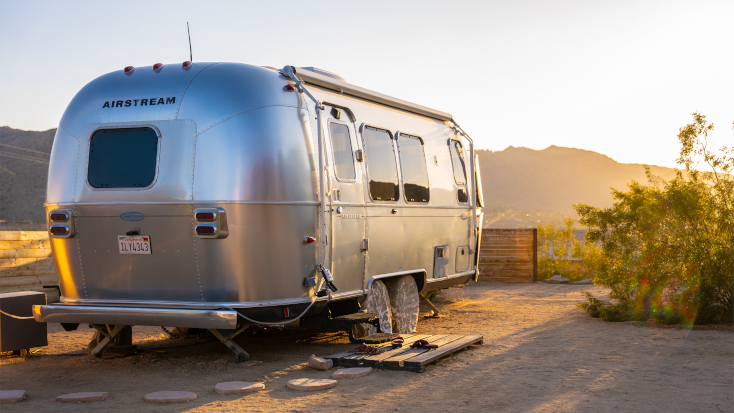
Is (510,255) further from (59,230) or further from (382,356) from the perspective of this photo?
(59,230)

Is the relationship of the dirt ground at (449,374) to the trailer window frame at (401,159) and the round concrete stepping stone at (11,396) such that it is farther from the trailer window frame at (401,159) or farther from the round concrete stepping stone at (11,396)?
the trailer window frame at (401,159)

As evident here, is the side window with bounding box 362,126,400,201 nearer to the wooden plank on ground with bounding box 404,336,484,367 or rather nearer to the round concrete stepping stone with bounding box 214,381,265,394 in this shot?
the wooden plank on ground with bounding box 404,336,484,367

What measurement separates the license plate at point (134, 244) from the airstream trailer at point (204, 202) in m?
0.01

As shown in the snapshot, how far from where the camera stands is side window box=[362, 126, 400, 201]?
8.55 metres

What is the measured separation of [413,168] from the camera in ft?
31.5

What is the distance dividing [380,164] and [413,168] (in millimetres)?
949

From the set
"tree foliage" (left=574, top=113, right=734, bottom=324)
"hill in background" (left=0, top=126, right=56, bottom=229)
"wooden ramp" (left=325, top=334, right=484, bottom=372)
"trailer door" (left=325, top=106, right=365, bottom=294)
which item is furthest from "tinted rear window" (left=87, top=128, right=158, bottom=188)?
"hill in background" (left=0, top=126, right=56, bottom=229)

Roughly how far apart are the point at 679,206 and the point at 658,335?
2104mm

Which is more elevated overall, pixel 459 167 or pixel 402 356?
pixel 459 167

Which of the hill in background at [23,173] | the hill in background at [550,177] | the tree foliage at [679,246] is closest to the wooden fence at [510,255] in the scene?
the tree foliage at [679,246]

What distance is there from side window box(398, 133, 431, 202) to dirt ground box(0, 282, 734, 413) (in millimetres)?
2096

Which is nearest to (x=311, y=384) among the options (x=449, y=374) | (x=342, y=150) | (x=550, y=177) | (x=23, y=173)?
(x=449, y=374)

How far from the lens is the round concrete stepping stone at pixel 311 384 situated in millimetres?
6410

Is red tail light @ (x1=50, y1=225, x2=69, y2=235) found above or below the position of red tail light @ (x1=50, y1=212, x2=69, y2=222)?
below
